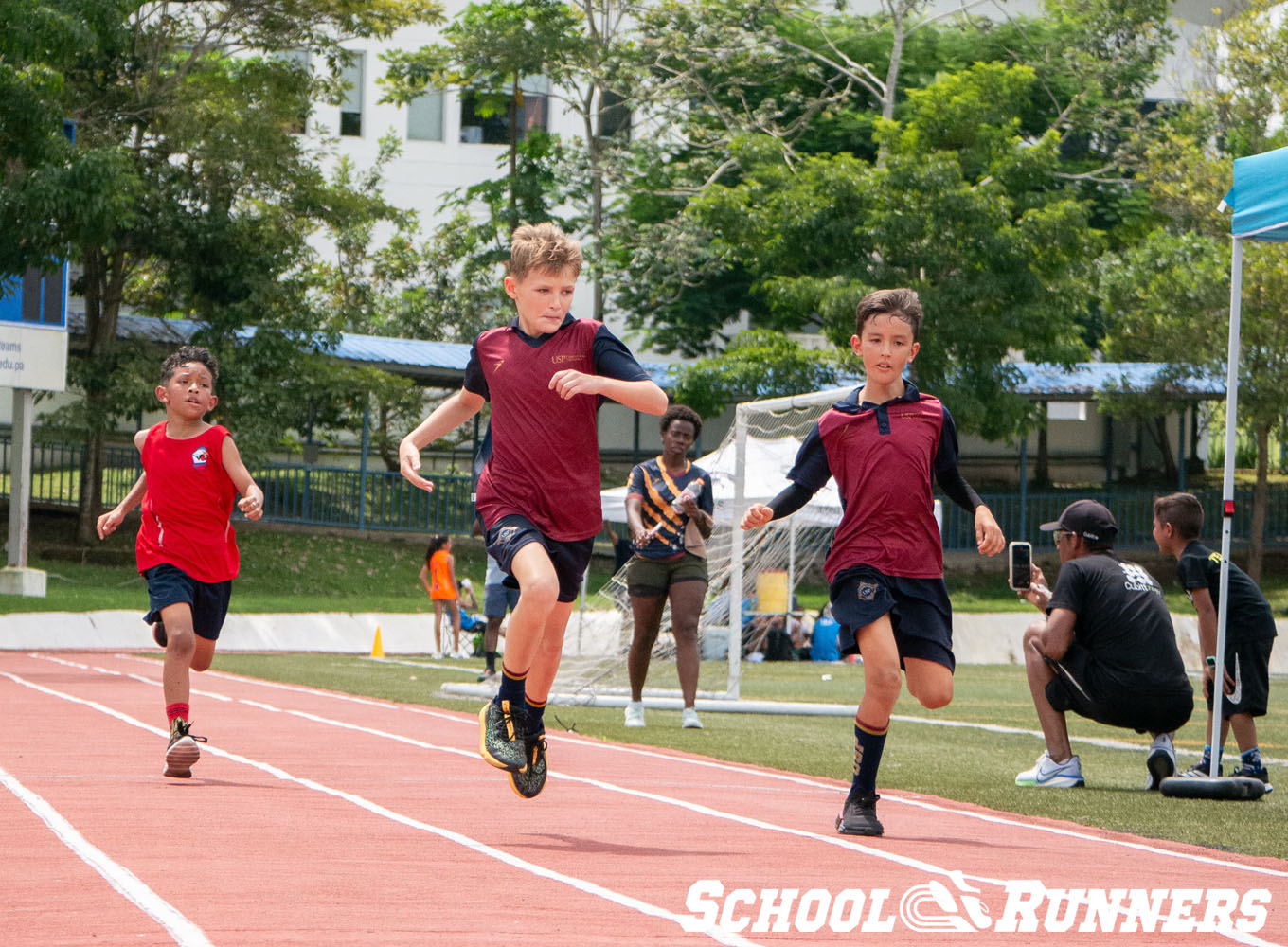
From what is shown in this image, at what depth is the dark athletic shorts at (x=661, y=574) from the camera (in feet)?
38.8

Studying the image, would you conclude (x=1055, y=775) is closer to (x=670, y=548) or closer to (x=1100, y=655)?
(x=1100, y=655)

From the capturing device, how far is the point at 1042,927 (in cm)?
476

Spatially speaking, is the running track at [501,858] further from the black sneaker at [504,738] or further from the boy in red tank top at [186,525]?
the boy in red tank top at [186,525]

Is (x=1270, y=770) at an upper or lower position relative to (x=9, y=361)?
lower

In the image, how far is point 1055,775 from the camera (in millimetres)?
8992

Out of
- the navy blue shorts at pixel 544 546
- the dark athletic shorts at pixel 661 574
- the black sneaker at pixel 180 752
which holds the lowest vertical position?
the black sneaker at pixel 180 752

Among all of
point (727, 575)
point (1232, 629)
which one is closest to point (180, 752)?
point (1232, 629)

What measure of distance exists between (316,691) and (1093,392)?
989 inches

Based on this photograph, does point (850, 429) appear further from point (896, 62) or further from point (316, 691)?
point (896, 62)

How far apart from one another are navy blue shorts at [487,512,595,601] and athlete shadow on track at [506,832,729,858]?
905 millimetres

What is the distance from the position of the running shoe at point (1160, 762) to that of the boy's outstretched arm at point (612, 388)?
4083 mm

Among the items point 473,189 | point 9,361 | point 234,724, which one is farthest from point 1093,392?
point 234,724

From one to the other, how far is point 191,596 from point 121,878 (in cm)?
323

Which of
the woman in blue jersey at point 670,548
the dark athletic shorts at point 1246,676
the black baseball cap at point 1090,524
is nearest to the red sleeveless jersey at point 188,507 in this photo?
the woman in blue jersey at point 670,548
